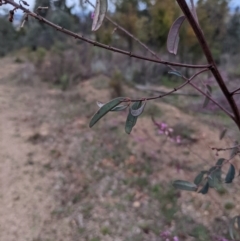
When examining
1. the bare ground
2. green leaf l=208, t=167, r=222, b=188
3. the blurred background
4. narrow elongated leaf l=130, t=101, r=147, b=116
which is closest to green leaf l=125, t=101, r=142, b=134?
narrow elongated leaf l=130, t=101, r=147, b=116

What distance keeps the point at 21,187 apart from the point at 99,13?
7.70ft

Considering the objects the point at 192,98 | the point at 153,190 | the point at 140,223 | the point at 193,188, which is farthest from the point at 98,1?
the point at 192,98

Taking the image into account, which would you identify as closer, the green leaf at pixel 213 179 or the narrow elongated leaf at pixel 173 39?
the narrow elongated leaf at pixel 173 39

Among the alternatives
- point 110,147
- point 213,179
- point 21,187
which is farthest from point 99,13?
point 110,147

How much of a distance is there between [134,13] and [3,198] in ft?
13.4

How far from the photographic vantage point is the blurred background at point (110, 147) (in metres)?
2.24

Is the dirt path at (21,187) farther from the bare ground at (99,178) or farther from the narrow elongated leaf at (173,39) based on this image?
the narrow elongated leaf at (173,39)

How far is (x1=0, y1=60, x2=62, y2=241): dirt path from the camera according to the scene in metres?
2.23

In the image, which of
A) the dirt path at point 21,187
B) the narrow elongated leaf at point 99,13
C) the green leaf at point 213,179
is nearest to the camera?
the narrow elongated leaf at point 99,13

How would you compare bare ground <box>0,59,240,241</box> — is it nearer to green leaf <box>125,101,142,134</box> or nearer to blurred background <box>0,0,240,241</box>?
blurred background <box>0,0,240,241</box>

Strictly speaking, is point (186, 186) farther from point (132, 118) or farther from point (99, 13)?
point (99, 13)

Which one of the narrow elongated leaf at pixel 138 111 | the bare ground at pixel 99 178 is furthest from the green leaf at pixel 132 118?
the bare ground at pixel 99 178

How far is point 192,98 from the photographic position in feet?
15.7

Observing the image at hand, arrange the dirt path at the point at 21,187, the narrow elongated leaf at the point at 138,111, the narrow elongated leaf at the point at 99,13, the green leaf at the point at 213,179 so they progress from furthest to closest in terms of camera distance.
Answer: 1. the dirt path at the point at 21,187
2. the green leaf at the point at 213,179
3. the narrow elongated leaf at the point at 138,111
4. the narrow elongated leaf at the point at 99,13
